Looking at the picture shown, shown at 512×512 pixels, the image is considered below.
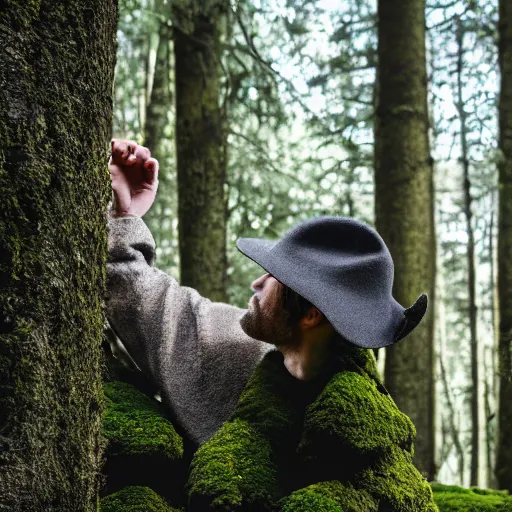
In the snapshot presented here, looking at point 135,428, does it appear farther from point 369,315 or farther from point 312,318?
point 369,315

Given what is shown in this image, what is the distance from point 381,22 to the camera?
605 cm

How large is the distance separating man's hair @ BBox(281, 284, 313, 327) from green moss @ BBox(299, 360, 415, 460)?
0.86 feet

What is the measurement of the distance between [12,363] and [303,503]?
1083 millimetres

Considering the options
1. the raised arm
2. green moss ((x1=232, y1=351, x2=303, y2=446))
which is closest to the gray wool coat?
the raised arm

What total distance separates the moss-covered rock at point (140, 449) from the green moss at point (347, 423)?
0.54 meters

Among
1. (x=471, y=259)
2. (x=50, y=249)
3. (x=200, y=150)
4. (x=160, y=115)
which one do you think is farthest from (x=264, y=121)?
(x=50, y=249)

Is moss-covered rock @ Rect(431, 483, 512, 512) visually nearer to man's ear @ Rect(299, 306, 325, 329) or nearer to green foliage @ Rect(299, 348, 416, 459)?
green foliage @ Rect(299, 348, 416, 459)

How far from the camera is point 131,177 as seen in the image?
3.13m

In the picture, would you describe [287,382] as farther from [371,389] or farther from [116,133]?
[116,133]

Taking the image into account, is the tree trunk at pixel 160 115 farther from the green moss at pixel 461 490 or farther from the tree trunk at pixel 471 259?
the green moss at pixel 461 490

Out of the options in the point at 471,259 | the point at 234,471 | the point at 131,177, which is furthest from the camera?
the point at 471,259

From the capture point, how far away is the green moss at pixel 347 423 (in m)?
2.25

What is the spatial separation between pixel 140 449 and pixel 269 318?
681 mm

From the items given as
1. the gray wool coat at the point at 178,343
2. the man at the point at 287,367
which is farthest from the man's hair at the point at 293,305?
the gray wool coat at the point at 178,343
